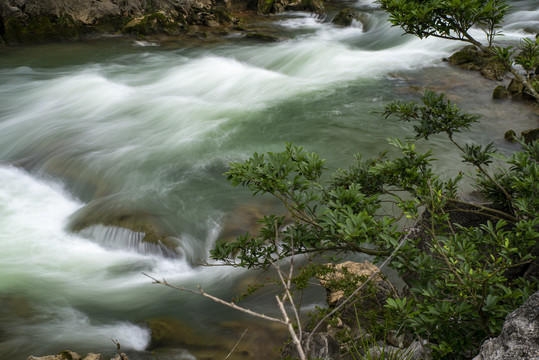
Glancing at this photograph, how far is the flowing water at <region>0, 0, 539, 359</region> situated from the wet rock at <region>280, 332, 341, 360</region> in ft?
4.08

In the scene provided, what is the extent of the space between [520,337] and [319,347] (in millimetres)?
1649

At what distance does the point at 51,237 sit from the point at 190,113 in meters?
4.46

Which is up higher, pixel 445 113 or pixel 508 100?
pixel 445 113

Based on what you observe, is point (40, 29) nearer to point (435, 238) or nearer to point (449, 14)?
point (449, 14)

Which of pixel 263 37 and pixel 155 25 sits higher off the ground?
pixel 155 25

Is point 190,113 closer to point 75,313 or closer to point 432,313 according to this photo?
point 75,313

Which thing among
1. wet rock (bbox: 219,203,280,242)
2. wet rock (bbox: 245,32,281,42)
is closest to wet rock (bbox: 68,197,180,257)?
wet rock (bbox: 219,203,280,242)

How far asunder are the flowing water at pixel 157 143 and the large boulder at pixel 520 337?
293cm

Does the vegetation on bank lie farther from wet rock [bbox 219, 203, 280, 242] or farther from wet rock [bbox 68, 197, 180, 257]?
wet rock [bbox 68, 197, 180, 257]

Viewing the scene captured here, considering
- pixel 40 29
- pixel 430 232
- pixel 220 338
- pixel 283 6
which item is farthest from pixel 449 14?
pixel 283 6

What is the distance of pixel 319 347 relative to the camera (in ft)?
11.2

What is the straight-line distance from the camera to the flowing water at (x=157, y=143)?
5016 mm

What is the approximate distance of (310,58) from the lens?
43.9 ft

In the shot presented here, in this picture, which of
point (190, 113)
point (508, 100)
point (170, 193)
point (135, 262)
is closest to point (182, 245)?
point (135, 262)
